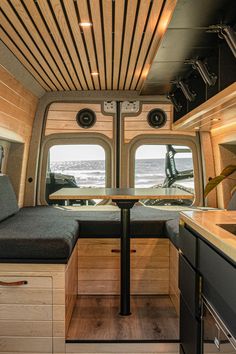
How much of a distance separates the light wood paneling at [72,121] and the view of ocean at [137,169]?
1.21ft

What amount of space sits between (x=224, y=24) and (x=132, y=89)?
7.55 ft

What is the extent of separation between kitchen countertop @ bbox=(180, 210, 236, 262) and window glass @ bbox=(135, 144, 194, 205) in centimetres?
227

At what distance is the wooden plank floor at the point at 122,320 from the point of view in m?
2.72

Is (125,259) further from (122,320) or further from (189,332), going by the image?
(189,332)

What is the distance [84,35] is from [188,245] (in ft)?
5.11

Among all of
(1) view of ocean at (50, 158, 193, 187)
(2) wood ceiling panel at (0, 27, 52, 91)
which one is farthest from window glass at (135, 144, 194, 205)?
(2) wood ceiling panel at (0, 27, 52, 91)

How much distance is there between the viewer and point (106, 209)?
430 cm

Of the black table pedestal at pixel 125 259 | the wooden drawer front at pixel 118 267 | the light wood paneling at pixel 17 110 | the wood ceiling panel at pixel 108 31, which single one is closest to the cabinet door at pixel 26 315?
the black table pedestal at pixel 125 259

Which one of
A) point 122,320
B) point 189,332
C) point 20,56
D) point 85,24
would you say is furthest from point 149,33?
point 122,320

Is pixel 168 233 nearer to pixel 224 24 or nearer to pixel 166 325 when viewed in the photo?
pixel 166 325

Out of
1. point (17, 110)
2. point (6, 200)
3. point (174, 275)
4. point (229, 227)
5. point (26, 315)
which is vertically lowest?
point (26, 315)

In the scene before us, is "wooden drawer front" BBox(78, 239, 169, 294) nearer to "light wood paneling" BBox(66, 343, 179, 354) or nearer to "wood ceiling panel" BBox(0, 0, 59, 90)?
"light wood paneling" BBox(66, 343, 179, 354)

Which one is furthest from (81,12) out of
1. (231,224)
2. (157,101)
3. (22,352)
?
(157,101)

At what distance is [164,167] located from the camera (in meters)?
4.66
